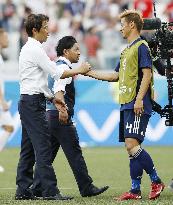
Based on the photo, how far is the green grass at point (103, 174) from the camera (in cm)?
998

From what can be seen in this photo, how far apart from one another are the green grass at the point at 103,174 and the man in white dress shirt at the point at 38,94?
1.02ft

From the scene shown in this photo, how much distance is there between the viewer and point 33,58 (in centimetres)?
1002

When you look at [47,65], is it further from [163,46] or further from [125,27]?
Result: [163,46]

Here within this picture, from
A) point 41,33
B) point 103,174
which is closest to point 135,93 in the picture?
point 41,33

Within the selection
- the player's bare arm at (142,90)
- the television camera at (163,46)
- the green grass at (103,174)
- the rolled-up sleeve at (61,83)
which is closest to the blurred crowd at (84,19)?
the green grass at (103,174)

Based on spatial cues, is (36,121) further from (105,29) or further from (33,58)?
(105,29)

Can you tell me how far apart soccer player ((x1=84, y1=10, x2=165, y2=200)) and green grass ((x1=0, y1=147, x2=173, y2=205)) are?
31cm

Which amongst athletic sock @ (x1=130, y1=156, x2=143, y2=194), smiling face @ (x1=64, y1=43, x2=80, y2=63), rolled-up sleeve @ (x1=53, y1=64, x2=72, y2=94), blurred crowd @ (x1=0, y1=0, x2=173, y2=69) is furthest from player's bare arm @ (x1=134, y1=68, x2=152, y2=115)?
blurred crowd @ (x1=0, y1=0, x2=173, y2=69)

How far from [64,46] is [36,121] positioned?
114 centimetres

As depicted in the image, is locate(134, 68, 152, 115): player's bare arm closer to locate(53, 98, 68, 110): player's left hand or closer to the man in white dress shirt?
the man in white dress shirt

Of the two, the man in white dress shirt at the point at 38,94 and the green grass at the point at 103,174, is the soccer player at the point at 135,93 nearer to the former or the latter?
the green grass at the point at 103,174

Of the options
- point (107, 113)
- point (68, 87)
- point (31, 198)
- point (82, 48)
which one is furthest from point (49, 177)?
point (82, 48)

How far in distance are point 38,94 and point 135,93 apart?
1100mm

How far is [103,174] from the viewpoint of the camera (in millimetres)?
13625
